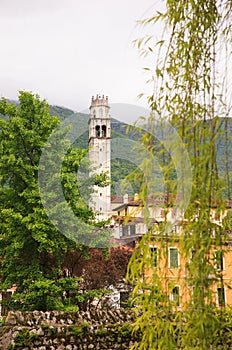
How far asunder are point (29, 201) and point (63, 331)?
16.8ft

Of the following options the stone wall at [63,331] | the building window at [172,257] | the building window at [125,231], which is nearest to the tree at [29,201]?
the stone wall at [63,331]

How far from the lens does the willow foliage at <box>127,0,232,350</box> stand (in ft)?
9.17

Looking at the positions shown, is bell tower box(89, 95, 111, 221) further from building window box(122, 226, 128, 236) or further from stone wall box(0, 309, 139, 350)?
stone wall box(0, 309, 139, 350)

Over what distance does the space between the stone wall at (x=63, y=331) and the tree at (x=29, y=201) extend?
13.1ft

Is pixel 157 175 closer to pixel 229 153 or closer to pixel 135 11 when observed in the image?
pixel 229 153

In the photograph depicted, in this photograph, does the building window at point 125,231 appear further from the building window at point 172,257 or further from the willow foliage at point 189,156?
the willow foliage at point 189,156

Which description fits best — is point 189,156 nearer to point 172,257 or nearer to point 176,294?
point 176,294

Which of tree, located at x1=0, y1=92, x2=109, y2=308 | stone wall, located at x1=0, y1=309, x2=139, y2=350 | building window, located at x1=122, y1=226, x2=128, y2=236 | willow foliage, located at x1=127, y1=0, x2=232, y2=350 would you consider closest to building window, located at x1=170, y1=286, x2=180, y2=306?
willow foliage, located at x1=127, y1=0, x2=232, y2=350

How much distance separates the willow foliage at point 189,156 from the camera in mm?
2795

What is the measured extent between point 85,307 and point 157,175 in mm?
11783

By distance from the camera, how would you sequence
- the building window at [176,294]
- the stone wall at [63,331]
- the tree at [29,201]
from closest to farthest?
1. the building window at [176,294]
2. the stone wall at [63,331]
3. the tree at [29,201]

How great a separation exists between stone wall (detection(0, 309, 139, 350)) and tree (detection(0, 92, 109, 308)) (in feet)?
13.1

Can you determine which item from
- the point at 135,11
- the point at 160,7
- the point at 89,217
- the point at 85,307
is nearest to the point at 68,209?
the point at 89,217

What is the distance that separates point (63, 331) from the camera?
8.23 metres
